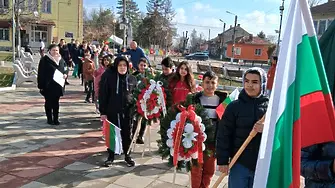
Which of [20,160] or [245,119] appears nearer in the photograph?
[245,119]

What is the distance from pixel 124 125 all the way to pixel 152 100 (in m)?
0.60

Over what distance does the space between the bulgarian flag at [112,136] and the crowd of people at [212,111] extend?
11 cm

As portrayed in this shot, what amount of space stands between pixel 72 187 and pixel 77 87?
9.35 metres

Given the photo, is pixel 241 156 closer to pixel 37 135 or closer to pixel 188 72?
pixel 188 72

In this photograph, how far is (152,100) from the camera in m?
5.21

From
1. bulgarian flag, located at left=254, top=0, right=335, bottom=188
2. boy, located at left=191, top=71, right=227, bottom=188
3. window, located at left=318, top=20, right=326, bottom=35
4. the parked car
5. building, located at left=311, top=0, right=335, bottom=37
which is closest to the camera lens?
bulgarian flag, located at left=254, top=0, right=335, bottom=188

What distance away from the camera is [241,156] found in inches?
115

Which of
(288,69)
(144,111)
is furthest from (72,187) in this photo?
(288,69)

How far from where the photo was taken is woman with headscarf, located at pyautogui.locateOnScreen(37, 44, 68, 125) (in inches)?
274

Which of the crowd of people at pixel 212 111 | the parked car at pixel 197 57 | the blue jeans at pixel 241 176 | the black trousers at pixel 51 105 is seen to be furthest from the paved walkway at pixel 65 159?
the parked car at pixel 197 57

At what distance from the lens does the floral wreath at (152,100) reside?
518 cm

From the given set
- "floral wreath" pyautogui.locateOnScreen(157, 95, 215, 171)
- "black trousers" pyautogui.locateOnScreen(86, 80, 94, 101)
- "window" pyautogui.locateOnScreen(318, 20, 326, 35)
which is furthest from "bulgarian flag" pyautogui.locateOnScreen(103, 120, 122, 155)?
"window" pyautogui.locateOnScreen(318, 20, 326, 35)

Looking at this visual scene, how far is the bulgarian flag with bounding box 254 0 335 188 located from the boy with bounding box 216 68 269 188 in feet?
2.67

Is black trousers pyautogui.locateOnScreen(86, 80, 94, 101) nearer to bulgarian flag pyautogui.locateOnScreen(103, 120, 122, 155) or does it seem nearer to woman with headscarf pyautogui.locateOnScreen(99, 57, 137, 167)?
woman with headscarf pyautogui.locateOnScreen(99, 57, 137, 167)
